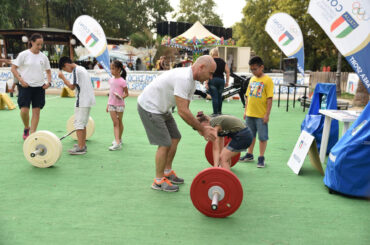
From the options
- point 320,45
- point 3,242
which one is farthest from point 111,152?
point 320,45

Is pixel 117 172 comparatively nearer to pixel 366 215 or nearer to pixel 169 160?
pixel 169 160

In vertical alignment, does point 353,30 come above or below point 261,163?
above

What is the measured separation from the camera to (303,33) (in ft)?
101

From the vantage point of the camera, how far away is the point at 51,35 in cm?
2300

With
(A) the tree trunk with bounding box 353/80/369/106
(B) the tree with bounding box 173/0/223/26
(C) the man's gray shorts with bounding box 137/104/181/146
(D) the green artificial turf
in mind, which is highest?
(B) the tree with bounding box 173/0/223/26

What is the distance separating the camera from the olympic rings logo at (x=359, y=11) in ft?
18.7

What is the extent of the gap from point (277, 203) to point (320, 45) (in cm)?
3050

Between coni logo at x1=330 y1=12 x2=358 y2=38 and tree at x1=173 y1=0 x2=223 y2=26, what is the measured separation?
62757 mm

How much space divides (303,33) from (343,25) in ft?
88.5

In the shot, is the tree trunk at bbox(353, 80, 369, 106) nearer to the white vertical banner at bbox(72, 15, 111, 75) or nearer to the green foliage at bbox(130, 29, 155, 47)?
the white vertical banner at bbox(72, 15, 111, 75)

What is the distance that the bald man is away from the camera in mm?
3357

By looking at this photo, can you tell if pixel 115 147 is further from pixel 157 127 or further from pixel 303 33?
pixel 303 33

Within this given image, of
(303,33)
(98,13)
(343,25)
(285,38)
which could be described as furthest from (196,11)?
(343,25)

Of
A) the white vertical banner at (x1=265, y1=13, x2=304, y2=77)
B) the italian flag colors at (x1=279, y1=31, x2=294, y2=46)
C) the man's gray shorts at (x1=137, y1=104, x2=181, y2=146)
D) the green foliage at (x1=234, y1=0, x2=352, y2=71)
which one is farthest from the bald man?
the green foliage at (x1=234, y1=0, x2=352, y2=71)
